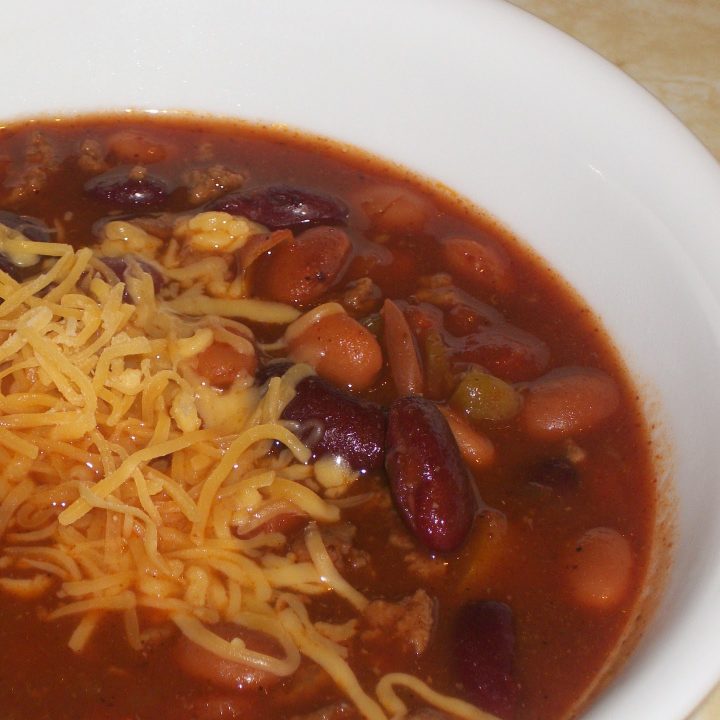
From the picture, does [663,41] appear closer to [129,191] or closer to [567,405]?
[567,405]

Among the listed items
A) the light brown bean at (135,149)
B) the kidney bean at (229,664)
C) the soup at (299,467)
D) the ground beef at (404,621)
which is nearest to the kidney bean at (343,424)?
the soup at (299,467)

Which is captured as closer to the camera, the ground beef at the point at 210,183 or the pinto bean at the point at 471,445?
the pinto bean at the point at 471,445

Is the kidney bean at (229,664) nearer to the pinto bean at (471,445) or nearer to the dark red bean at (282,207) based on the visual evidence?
the pinto bean at (471,445)

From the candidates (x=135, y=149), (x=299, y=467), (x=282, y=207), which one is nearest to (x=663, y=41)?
(x=282, y=207)

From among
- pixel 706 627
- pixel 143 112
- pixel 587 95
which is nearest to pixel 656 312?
pixel 587 95

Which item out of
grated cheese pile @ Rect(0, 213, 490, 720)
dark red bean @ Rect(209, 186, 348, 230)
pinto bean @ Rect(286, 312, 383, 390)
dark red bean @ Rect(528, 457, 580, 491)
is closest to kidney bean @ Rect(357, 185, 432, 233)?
dark red bean @ Rect(209, 186, 348, 230)
